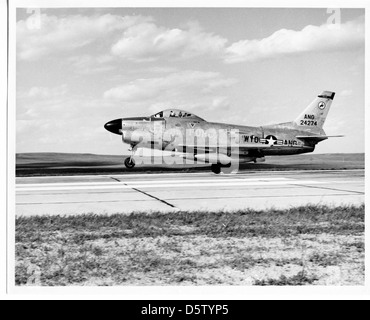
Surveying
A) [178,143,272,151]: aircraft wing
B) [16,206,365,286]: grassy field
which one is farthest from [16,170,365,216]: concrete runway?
[178,143,272,151]: aircraft wing

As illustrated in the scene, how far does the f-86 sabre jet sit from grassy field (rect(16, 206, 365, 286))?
8.57 metres

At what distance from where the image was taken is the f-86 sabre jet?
15.3m

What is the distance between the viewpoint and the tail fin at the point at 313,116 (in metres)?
18.7

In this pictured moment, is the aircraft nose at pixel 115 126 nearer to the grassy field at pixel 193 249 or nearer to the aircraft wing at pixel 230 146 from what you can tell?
the aircraft wing at pixel 230 146

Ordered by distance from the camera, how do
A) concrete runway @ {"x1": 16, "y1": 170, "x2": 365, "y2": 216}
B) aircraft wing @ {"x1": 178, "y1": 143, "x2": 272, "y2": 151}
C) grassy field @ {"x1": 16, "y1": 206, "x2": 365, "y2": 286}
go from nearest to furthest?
grassy field @ {"x1": 16, "y1": 206, "x2": 365, "y2": 286}, concrete runway @ {"x1": 16, "y1": 170, "x2": 365, "y2": 216}, aircraft wing @ {"x1": 178, "y1": 143, "x2": 272, "y2": 151}

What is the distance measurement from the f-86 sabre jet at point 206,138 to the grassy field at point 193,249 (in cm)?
857

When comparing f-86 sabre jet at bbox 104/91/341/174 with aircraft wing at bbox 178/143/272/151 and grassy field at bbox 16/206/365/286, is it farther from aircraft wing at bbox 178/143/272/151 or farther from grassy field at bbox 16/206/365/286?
grassy field at bbox 16/206/365/286

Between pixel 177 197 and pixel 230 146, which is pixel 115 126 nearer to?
pixel 230 146

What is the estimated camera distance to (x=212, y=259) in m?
4.94

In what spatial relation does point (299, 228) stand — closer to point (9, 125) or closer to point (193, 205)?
point (193, 205)

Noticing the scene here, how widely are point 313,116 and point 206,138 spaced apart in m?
6.35

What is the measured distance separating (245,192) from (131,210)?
11.2 ft

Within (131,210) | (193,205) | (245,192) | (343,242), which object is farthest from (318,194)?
(131,210)

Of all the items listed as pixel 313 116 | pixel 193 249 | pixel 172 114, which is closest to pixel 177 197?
pixel 193 249
